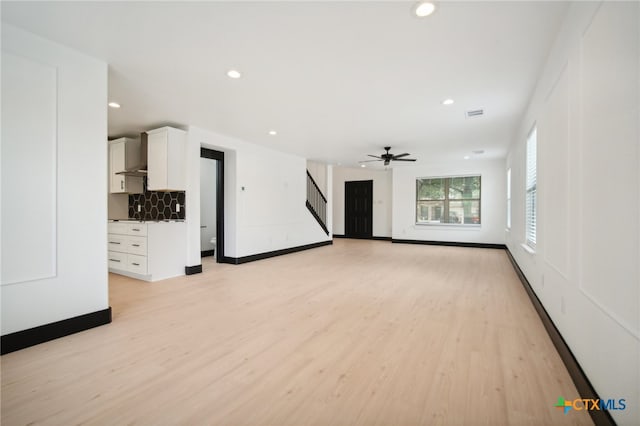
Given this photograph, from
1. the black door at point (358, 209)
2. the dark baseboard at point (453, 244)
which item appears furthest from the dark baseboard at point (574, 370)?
the black door at point (358, 209)

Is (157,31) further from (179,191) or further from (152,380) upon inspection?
(179,191)

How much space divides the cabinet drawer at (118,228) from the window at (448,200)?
328 inches

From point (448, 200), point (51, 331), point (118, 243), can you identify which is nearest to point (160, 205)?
point (118, 243)

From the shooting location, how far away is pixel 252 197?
256 inches

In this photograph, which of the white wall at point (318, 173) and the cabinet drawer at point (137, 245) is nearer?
the cabinet drawer at point (137, 245)

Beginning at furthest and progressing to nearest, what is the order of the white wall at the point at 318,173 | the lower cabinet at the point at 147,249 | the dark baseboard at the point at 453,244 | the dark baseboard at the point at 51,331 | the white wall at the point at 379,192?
the white wall at the point at 379,192
the white wall at the point at 318,173
the dark baseboard at the point at 453,244
the lower cabinet at the point at 147,249
the dark baseboard at the point at 51,331

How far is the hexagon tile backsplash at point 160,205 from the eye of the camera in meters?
5.30

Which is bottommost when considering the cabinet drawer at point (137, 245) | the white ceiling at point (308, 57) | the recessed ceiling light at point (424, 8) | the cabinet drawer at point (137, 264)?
the cabinet drawer at point (137, 264)

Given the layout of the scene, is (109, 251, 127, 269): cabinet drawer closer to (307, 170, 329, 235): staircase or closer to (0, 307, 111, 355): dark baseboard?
(0, 307, 111, 355): dark baseboard

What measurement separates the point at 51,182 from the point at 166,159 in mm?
2330

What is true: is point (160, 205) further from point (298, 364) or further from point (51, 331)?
point (298, 364)

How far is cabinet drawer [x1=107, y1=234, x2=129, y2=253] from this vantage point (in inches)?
192

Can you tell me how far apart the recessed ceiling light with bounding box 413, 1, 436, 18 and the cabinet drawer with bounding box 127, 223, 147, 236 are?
180 inches

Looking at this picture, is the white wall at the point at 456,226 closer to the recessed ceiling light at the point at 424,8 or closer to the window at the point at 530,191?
the window at the point at 530,191
